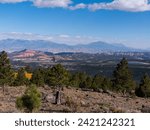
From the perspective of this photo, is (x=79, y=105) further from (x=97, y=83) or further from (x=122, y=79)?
(x=97, y=83)

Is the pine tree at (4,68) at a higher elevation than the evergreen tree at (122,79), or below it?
higher

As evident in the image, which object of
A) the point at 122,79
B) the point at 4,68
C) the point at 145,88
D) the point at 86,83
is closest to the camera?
the point at 4,68

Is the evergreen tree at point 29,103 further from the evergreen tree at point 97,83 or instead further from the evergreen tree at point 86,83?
the evergreen tree at point 86,83

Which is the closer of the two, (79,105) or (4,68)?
(79,105)

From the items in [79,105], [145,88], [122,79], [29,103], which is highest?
[29,103]

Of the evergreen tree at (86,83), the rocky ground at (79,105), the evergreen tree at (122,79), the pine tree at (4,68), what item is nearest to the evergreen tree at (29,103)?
the rocky ground at (79,105)

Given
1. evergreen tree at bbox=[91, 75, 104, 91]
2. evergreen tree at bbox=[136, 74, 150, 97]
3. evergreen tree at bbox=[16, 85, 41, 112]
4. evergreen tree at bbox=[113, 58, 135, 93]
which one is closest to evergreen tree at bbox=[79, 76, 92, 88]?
evergreen tree at bbox=[91, 75, 104, 91]

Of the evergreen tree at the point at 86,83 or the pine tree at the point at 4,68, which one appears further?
the evergreen tree at the point at 86,83

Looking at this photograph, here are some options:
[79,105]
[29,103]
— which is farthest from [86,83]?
[29,103]

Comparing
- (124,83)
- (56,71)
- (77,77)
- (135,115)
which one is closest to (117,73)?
(124,83)

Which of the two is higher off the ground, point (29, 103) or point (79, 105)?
point (29, 103)

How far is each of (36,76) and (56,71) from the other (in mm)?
23808

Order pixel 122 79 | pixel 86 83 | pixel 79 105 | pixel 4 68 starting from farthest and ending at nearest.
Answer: pixel 86 83 → pixel 122 79 → pixel 4 68 → pixel 79 105

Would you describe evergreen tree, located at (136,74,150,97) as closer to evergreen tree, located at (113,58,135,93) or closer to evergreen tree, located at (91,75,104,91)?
evergreen tree, located at (113,58,135,93)
